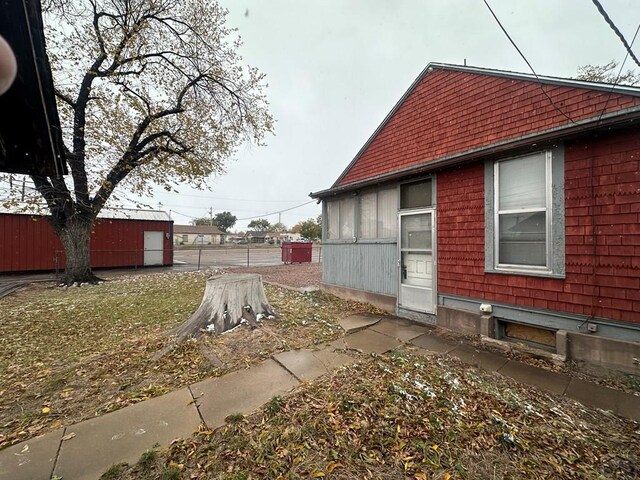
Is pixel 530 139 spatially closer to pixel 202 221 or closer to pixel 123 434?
pixel 123 434

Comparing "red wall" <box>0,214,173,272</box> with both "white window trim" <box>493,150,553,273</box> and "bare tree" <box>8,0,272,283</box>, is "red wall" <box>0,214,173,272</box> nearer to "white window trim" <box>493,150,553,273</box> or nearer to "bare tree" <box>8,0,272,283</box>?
"bare tree" <box>8,0,272,283</box>

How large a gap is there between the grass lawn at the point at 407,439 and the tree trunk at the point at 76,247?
35.3 ft

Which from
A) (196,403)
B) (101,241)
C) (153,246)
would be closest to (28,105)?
(196,403)

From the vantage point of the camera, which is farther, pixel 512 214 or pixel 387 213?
pixel 387 213

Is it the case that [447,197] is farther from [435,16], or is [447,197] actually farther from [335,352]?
[335,352]

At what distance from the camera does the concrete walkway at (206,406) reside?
1.84 metres

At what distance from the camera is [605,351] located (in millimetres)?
3146

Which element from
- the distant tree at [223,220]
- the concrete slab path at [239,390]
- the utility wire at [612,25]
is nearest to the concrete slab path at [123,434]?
the concrete slab path at [239,390]

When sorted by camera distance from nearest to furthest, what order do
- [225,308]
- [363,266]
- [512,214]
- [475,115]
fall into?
[512,214] < [225,308] < [475,115] < [363,266]

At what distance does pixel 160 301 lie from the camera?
640cm

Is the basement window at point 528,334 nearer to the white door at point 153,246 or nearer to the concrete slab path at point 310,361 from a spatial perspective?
the concrete slab path at point 310,361

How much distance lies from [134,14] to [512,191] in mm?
12598

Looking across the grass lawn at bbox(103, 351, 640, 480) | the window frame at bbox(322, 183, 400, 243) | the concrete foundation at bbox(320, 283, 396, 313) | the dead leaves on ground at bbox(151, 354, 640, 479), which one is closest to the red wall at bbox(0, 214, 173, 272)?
the window frame at bbox(322, 183, 400, 243)

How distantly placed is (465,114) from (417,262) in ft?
10.2
